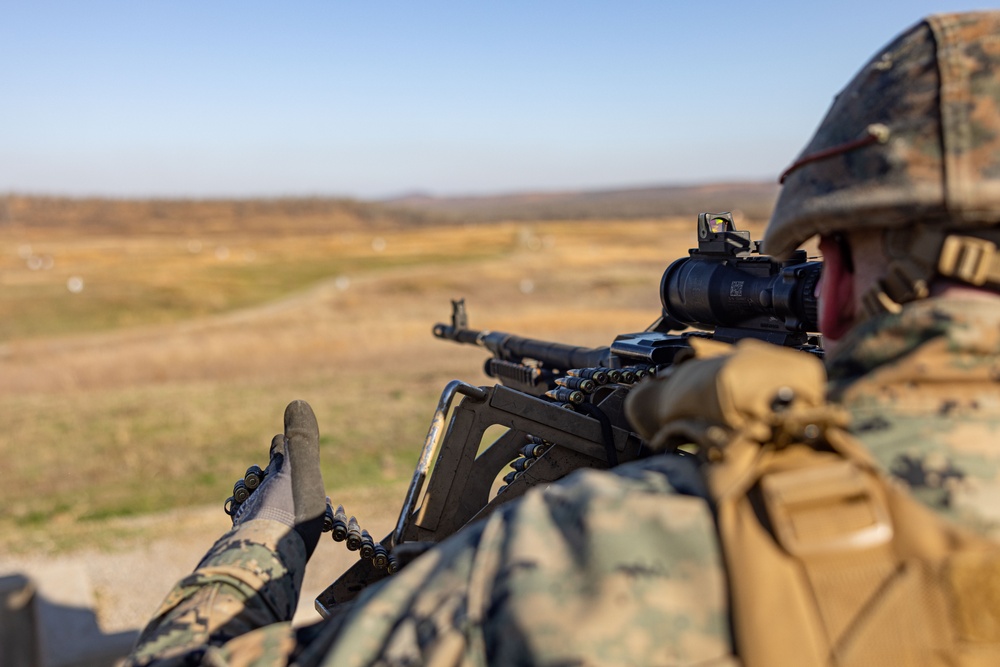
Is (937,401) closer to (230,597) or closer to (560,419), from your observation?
(230,597)

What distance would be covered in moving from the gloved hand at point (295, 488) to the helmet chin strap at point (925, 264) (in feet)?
5.22

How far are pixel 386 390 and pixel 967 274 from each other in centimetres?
1475

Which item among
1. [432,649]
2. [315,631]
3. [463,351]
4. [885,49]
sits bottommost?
[463,351]

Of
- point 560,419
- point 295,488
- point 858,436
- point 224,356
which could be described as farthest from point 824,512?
point 224,356

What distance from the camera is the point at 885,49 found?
2150 millimetres

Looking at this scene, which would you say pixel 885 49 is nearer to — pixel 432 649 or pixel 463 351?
pixel 432 649

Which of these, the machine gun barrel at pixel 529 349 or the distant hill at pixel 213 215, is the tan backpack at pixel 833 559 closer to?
the machine gun barrel at pixel 529 349

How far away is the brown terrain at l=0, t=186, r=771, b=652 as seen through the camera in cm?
952

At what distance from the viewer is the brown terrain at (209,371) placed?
952 cm

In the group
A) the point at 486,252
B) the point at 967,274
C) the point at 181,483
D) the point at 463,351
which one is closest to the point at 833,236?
the point at 967,274

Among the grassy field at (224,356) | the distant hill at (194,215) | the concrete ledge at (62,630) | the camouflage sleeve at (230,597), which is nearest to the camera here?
the camouflage sleeve at (230,597)

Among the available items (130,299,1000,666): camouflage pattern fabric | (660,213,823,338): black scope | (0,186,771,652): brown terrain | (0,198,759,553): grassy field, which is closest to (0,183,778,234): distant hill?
(0,186,771,652): brown terrain

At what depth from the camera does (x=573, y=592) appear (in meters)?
1.75

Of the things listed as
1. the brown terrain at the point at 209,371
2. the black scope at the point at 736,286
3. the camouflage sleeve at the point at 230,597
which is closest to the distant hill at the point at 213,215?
the brown terrain at the point at 209,371
